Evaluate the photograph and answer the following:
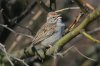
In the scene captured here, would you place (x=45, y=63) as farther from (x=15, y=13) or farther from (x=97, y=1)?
(x=97, y=1)

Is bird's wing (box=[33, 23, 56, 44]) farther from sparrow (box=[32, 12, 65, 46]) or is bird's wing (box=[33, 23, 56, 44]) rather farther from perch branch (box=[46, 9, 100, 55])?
perch branch (box=[46, 9, 100, 55])

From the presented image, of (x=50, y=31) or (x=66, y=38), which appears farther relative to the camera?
(x=50, y=31)

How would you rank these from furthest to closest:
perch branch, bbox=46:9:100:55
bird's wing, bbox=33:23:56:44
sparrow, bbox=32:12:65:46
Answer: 1. bird's wing, bbox=33:23:56:44
2. sparrow, bbox=32:12:65:46
3. perch branch, bbox=46:9:100:55

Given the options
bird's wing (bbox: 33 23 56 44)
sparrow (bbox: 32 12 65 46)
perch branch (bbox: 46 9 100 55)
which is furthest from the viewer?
bird's wing (bbox: 33 23 56 44)

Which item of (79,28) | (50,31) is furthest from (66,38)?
(50,31)

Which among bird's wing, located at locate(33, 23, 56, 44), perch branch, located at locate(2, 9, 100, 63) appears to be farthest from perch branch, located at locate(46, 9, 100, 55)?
bird's wing, located at locate(33, 23, 56, 44)

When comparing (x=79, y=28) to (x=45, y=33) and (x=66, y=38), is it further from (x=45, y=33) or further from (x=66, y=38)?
(x=45, y=33)

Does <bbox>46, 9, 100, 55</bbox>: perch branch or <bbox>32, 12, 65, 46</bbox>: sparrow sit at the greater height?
<bbox>32, 12, 65, 46</bbox>: sparrow

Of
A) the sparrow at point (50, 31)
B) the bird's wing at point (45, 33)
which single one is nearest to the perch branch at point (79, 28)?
the sparrow at point (50, 31)

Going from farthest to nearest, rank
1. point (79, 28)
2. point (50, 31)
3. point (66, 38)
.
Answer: point (50, 31)
point (66, 38)
point (79, 28)
